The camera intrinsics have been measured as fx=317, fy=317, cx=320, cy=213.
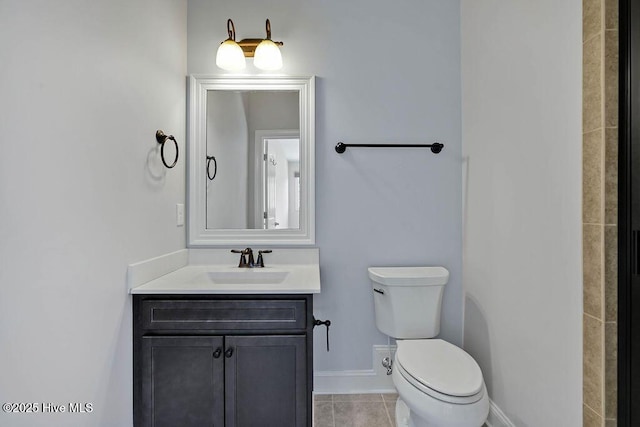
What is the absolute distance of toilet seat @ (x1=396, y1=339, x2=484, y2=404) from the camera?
1.23 m

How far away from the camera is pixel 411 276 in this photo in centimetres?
172

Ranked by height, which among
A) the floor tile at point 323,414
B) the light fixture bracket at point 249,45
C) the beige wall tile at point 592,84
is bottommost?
the floor tile at point 323,414

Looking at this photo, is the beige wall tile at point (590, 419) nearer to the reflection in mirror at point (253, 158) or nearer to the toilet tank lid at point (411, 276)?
the toilet tank lid at point (411, 276)

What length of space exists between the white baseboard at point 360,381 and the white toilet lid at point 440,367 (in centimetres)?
42

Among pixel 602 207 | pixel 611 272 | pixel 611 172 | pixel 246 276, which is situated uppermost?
pixel 611 172

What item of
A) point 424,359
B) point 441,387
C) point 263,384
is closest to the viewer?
point 441,387

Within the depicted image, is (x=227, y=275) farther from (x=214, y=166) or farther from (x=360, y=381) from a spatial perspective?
(x=360, y=381)

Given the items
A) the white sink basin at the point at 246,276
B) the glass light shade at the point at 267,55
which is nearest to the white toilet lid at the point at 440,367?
the white sink basin at the point at 246,276

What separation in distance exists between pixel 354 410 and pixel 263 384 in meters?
0.73

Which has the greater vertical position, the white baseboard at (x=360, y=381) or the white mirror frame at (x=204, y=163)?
the white mirror frame at (x=204, y=163)

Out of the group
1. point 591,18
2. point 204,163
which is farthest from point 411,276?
point 204,163

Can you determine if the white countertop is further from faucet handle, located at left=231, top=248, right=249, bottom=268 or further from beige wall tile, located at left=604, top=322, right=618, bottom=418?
beige wall tile, located at left=604, top=322, right=618, bottom=418

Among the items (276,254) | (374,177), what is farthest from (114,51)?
(374,177)

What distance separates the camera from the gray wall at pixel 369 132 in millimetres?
1944
